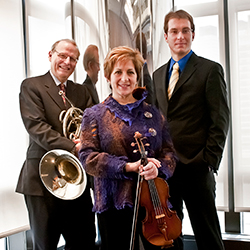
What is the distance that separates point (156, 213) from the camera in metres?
1.56

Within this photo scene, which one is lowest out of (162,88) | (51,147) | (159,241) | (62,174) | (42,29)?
(159,241)

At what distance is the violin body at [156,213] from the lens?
1.56 meters

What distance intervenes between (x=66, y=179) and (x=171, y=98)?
65cm

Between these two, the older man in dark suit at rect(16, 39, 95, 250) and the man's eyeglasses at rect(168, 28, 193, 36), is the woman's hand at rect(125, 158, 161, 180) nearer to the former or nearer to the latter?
the older man in dark suit at rect(16, 39, 95, 250)

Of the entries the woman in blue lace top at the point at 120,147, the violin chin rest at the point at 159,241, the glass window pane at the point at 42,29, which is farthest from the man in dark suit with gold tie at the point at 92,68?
the violin chin rest at the point at 159,241

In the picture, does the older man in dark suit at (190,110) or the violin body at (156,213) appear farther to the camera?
the older man in dark suit at (190,110)

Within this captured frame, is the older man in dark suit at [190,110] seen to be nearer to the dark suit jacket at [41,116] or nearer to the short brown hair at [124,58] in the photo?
the short brown hair at [124,58]

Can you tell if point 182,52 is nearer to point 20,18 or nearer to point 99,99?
point 99,99

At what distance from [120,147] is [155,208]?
29cm

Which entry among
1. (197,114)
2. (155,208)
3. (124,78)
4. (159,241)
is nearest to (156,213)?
(155,208)

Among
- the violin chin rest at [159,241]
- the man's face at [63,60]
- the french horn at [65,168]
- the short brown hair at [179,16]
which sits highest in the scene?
the short brown hair at [179,16]

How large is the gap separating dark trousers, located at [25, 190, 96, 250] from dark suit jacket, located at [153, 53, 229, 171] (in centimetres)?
57

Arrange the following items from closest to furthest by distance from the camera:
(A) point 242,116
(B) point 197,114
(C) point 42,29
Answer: (B) point 197,114, (A) point 242,116, (C) point 42,29

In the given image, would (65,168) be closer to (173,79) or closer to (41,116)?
(41,116)
